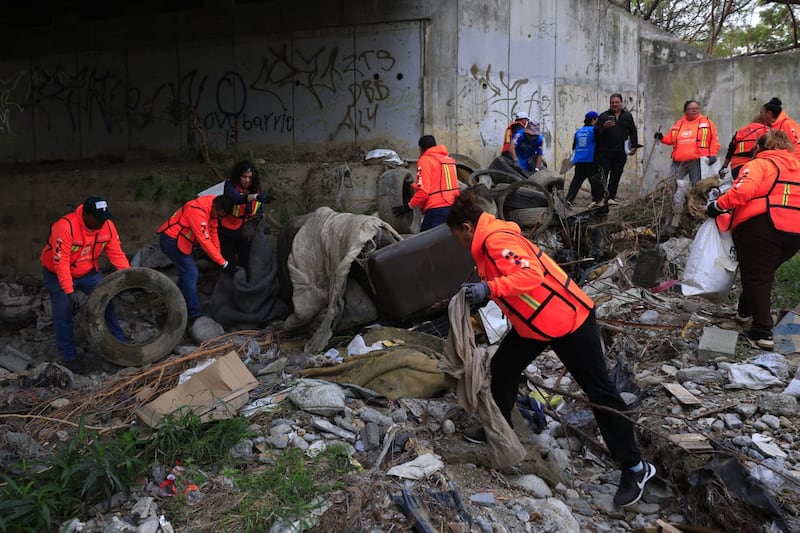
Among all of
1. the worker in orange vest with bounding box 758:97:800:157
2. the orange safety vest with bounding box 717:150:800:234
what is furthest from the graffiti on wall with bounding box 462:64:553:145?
the orange safety vest with bounding box 717:150:800:234

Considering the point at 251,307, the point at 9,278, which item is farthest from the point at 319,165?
the point at 9,278

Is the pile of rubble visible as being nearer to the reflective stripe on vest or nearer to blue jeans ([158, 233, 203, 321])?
blue jeans ([158, 233, 203, 321])

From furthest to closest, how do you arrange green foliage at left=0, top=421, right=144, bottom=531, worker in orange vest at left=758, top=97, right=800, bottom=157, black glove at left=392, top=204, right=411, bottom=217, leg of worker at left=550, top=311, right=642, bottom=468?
black glove at left=392, top=204, right=411, bottom=217
worker in orange vest at left=758, top=97, right=800, bottom=157
leg of worker at left=550, top=311, right=642, bottom=468
green foliage at left=0, top=421, right=144, bottom=531

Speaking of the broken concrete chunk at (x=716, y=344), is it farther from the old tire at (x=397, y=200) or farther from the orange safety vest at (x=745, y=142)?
the old tire at (x=397, y=200)

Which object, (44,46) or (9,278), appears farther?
(44,46)

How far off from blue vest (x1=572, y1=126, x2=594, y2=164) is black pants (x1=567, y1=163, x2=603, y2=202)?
4.0 inches

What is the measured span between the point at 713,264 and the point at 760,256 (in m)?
0.36

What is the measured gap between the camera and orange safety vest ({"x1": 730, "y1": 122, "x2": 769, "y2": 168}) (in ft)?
24.3

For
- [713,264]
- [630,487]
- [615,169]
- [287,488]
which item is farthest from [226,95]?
[630,487]

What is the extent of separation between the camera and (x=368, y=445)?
159 inches

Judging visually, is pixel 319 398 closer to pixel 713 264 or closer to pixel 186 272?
pixel 186 272

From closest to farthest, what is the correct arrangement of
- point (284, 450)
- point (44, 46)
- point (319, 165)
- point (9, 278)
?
point (284, 450) → point (319, 165) → point (9, 278) → point (44, 46)

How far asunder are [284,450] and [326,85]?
6.95 meters

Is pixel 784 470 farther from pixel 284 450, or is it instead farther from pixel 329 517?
pixel 284 450
